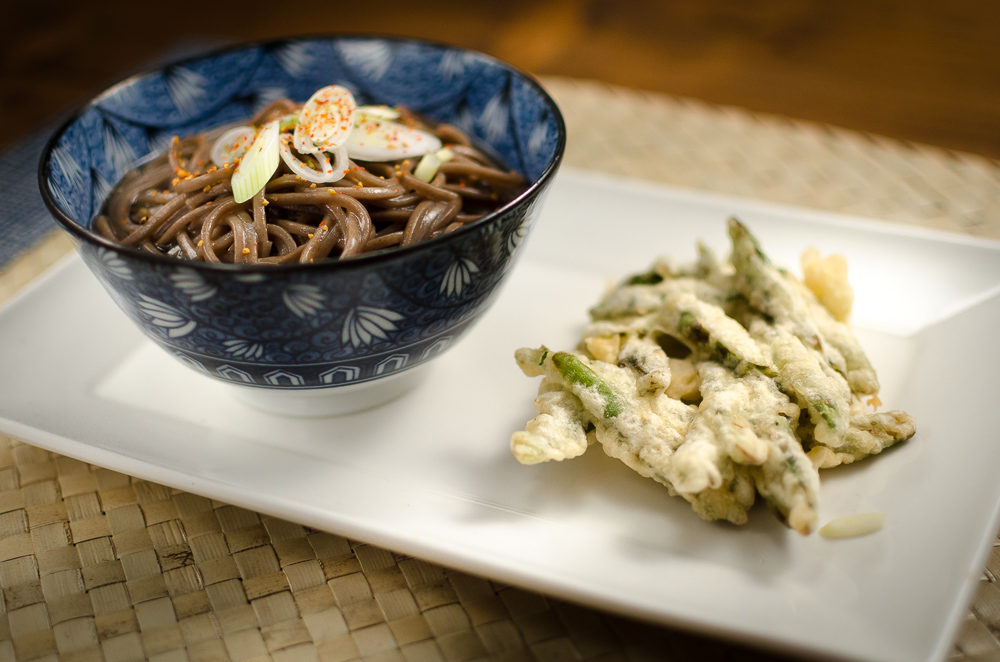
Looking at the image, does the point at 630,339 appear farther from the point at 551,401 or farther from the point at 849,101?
the point at 849,101

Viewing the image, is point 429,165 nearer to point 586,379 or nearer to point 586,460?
point 586,379

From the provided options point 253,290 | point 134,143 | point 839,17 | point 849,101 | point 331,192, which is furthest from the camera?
point 839,17

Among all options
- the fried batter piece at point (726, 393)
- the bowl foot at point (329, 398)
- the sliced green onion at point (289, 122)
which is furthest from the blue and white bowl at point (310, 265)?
the sliced green onion at point (289, 122)

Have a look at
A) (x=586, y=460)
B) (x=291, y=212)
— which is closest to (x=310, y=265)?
(x=291, y=212)

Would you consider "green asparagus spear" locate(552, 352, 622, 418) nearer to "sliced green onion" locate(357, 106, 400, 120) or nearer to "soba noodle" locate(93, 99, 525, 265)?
"soba noodle" locate(93, 99, 525, 265)

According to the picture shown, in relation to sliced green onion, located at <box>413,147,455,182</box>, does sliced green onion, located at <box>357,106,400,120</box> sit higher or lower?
higher

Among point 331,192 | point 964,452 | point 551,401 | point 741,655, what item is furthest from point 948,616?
point 331,192

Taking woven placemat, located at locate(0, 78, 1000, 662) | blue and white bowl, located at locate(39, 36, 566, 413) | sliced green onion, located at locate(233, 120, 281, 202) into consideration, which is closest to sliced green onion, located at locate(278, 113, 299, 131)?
sliced green onion, located at locate(233, 120, 281, 202)
